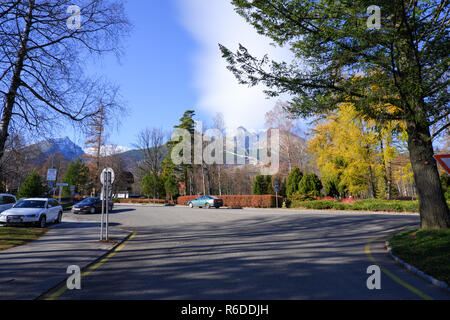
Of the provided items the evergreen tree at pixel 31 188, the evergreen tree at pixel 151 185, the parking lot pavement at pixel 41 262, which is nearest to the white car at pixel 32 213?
the parking lot pavement at pixel 41 262

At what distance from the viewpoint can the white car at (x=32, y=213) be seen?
1274 cm

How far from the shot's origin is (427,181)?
9078 millimetres

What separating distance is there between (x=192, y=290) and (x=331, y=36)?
828 cm

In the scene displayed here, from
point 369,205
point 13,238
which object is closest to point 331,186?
point 369,205

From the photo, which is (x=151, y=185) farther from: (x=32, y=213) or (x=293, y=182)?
(x=32, y=213)

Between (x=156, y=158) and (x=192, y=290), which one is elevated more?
(x=156, y=158)

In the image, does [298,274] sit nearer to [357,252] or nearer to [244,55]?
[357,252]

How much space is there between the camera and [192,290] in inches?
176

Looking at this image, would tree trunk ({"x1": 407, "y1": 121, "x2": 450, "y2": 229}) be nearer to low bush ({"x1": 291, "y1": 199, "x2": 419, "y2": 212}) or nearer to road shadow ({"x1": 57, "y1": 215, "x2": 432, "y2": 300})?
road shadow ({"x1": 57, "y1": 215, "x2": 432, "y2": 300})

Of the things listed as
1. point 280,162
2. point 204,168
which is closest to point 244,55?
point 280,162

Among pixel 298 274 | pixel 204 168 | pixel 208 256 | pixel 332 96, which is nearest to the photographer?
pixel 298 274

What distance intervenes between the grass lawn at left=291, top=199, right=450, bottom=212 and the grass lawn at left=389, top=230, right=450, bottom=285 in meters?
16.1

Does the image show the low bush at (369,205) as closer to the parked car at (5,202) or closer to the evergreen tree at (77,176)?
the parked car at (5,202)

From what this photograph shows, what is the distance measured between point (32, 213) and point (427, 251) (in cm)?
1593
